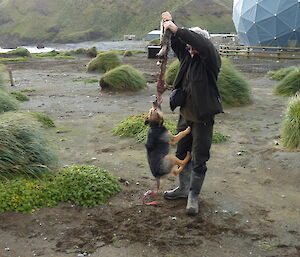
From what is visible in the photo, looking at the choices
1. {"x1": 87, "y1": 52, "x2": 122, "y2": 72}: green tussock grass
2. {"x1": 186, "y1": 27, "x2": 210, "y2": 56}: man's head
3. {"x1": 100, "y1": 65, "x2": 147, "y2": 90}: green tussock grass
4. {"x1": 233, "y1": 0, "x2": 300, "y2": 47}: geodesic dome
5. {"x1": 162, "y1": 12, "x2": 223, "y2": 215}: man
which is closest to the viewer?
{"x1": 162, "y1": 12, "x2": 223, "y2": 215}: man

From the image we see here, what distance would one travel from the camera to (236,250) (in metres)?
4.02

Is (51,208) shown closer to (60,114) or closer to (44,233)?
(44,233)

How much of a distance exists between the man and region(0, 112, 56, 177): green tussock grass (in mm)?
2070

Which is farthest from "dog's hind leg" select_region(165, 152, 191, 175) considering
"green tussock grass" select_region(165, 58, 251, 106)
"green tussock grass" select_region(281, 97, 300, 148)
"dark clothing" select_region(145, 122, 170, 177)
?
"green tussock grass" select_region(165, 58, 251, 106)

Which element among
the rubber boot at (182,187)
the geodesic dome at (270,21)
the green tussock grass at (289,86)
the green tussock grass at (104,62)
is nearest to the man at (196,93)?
the rubber boot at (182,187)

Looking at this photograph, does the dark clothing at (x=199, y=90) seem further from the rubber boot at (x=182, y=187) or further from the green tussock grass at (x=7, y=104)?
the green tussock grass at (x=7, y=104)

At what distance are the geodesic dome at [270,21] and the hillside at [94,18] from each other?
67.9m

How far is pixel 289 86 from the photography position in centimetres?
1305

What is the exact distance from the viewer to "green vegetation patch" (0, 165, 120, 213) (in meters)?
4.83

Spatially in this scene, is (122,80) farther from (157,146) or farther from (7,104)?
(157,146)

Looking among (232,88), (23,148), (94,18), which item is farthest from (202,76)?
A: (94,18)

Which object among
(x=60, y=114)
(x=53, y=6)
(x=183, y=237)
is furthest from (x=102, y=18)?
(x=183, y=237)

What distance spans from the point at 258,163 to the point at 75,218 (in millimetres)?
3593

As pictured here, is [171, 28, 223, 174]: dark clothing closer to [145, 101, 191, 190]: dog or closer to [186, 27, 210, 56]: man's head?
[186, 27, 210, 56]: man's head
